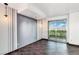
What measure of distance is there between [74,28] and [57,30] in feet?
8.29

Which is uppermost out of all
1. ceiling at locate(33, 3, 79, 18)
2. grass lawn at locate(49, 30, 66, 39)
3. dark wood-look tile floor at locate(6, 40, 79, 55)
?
ceiling at locate(33, 3, 79, 18)

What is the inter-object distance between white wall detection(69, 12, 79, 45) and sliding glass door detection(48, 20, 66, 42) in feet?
4.26

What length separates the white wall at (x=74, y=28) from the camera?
245 inches

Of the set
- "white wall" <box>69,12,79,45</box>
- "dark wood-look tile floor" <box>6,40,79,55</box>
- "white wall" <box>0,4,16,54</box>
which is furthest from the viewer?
"white wall" <box>69,12,79,45</box>

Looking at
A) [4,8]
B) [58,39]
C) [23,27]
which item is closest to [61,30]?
[58,39]

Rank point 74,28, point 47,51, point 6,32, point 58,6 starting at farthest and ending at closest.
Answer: point 74,28 → point 47,51 → point 58,6 → point 6,32

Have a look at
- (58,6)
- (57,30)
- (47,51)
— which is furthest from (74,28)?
(47,51)

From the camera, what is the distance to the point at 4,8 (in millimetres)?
4121

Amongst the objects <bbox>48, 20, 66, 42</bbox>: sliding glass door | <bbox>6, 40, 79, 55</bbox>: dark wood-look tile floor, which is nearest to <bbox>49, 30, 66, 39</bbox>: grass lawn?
<bbox>48, 20, 66, 42</bbox>: sliding glass door

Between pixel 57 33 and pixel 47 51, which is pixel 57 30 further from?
pixel 47 51

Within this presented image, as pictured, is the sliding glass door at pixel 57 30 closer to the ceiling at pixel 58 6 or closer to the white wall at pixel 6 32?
the ceiling at pixel 58 6

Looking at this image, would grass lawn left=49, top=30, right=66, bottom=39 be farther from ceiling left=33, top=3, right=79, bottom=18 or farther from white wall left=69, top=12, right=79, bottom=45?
ceiling left=33, top=3, right=79, bottom=18

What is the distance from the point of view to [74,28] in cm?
641

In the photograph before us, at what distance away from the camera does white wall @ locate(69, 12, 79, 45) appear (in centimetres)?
623
